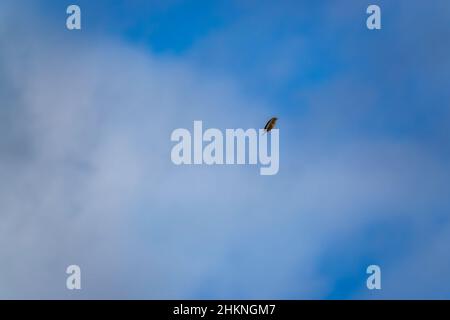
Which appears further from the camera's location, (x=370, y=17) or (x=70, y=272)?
(x=370, y=17)

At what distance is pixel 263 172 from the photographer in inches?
1068

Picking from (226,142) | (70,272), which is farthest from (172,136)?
(70,272)
